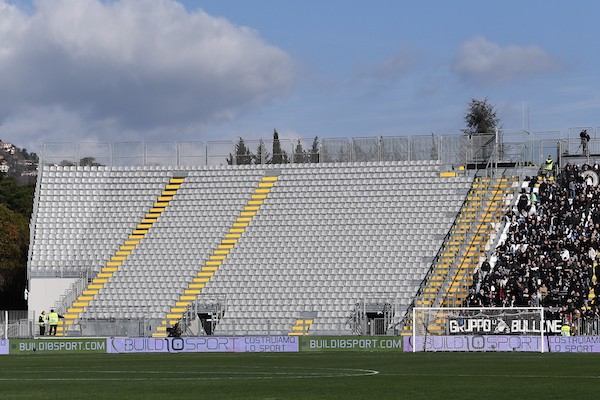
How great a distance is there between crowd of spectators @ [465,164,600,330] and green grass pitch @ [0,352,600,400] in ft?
44.9

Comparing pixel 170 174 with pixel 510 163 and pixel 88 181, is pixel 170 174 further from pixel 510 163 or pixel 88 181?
pixel 510 163

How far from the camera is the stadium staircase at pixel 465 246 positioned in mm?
57381

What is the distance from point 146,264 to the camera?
63.6 m

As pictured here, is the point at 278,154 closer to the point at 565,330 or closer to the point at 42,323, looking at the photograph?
the point at 42,323

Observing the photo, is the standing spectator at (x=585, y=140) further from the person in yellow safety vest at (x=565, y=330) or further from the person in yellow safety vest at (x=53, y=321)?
the person in yellow safety vest at (x=53, y=321)

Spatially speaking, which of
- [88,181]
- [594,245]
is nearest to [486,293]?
[594,245]

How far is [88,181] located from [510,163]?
23.7 m

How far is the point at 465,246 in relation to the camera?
198ft

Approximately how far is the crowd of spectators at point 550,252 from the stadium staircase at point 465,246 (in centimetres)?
71

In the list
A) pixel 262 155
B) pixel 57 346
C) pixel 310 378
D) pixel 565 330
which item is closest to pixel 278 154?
pixel 262 155

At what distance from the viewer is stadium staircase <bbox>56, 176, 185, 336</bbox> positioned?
61.2 metres

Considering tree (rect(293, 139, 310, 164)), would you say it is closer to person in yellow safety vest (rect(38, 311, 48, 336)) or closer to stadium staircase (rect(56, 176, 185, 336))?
stadium staircase (rect(56, 176, 185, 336))

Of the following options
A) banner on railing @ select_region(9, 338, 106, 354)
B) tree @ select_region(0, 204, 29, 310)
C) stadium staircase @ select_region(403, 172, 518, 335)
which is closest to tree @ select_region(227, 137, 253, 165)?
stadium staircase @ select_region(403, 172, 518, 335)

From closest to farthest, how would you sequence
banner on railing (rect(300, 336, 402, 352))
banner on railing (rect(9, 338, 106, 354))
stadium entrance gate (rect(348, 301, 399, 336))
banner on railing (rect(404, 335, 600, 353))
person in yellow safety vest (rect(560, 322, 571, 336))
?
banner on railing (rect(404, 335, 600, 353)) → person in yellow safety vest (rect(560, 322, 571, 336)) → banner on railing (rect(300, 336, 402, 352)) → banner on railing (rect(9, 338, 106, 354)) → stadium entrance gate (rect(348, 301, 399, 336))
